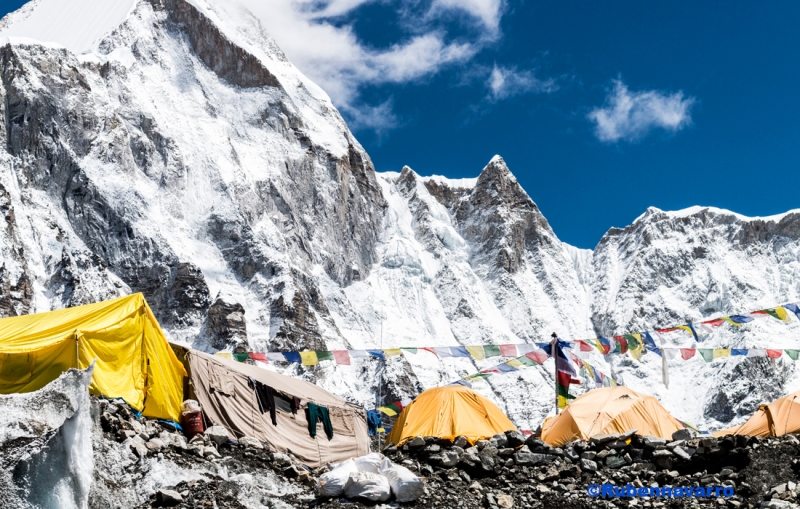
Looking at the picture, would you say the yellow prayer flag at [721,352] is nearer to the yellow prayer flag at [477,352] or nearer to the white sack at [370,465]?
the yellow prayer flag at [477,352]

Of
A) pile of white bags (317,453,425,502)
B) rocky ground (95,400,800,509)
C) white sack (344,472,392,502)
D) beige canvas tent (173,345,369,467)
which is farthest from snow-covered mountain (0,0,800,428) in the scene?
white sack (344,472,392,502)

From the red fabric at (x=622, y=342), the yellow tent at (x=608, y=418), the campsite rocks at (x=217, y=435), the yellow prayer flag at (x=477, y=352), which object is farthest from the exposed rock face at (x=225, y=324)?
the campsite rocks at (x=217, y=435)

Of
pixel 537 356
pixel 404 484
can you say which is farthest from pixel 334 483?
pixel 537 356

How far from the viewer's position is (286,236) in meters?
113

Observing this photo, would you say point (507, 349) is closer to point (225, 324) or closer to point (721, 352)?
point (721, 352)

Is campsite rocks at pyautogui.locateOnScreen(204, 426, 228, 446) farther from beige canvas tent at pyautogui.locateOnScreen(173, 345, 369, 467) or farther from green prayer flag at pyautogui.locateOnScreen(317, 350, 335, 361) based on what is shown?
green prayer flag at pyautogui.locateOnScreen(317, 350, 335, 361)

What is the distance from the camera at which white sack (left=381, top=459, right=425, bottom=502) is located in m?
15.1

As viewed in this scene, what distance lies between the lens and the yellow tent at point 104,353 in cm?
1670

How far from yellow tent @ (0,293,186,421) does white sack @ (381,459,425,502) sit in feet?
16.0

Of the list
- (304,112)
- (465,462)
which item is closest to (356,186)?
(304,112)

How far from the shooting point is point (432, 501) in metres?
15.3

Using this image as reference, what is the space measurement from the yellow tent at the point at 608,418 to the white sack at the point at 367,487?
7.96 meters

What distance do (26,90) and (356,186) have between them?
50.1 m

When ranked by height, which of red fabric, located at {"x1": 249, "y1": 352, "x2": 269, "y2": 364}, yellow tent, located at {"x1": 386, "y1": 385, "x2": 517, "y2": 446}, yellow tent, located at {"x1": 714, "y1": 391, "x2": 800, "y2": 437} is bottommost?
yellow tent, located at {"x1": 714, "y1": 391, "x2": 800, "y2": 437}
